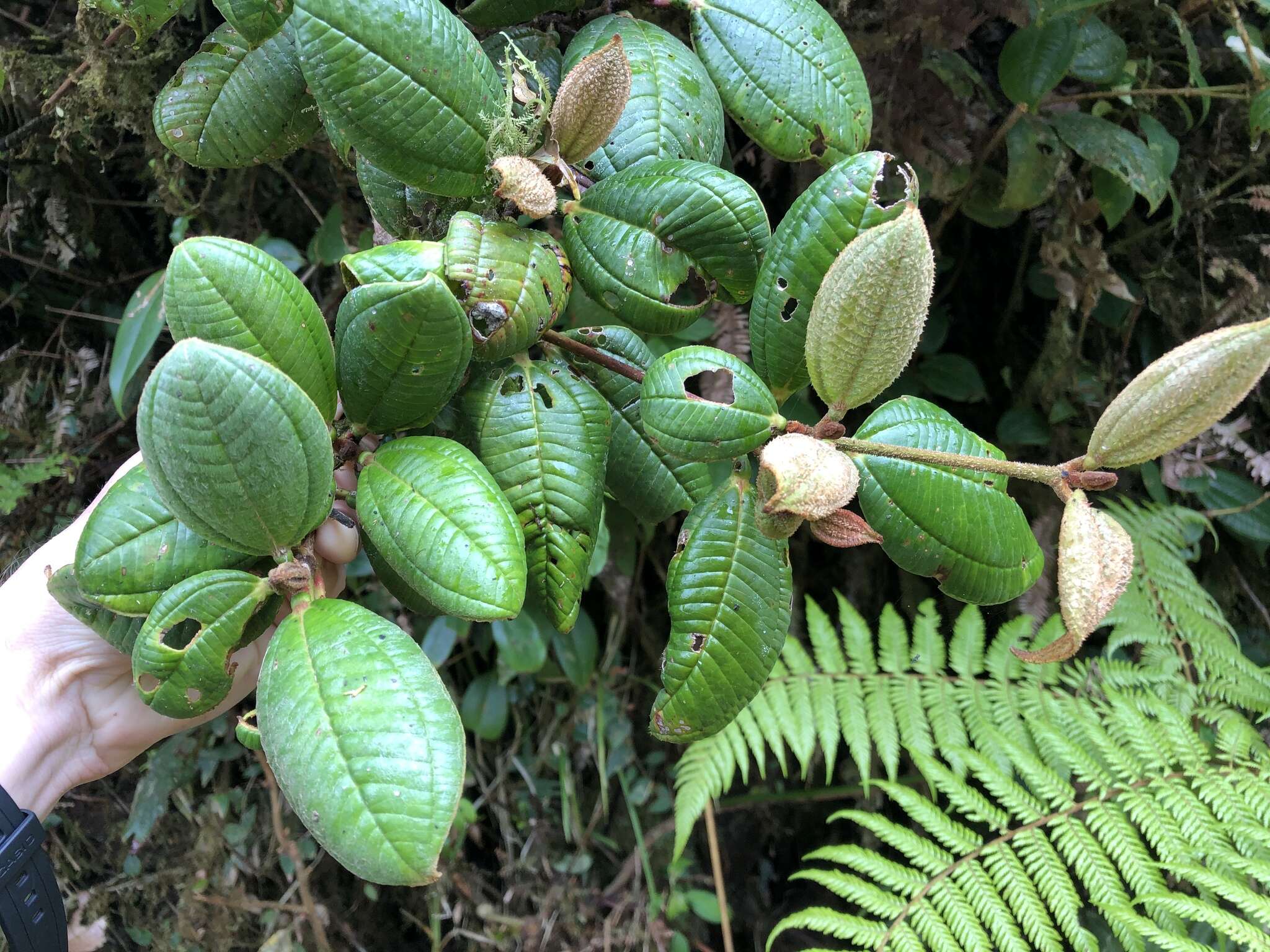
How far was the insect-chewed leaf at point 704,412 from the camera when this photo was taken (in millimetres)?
596

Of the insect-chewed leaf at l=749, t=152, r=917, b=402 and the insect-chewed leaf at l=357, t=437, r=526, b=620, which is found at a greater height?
the insect-chewed leaf at l=749, t=152, r=917, b=402

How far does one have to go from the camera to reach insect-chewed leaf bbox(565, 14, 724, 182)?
765 mm

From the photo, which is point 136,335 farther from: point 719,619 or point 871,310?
point 871,310

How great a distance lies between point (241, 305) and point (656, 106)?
0.44m

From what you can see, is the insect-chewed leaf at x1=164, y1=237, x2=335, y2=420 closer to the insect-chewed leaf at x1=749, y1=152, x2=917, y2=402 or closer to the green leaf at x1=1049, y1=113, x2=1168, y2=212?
the insect-chewed leaf at x1=749, y1=152, x2=917, y2=402

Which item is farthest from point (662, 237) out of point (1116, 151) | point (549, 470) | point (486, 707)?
point (486, 707)

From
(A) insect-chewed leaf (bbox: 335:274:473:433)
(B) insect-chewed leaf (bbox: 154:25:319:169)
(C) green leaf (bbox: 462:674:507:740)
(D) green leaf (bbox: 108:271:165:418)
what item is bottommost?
(C) green leaf (bbox: 462:674:507:740)

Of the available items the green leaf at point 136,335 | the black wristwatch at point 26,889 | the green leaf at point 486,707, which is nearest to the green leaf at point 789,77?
the green leaf at point 136,335

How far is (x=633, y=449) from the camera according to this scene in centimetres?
81

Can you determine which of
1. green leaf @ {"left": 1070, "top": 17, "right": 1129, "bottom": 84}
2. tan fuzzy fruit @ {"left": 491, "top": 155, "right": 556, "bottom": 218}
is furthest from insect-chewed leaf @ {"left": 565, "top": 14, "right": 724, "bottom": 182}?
green leaf @ {"left": 1070, "top": 17, "right": 1129, "bottom": 84}

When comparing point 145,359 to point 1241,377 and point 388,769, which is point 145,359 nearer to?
point 388,769

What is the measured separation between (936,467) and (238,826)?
1.76m

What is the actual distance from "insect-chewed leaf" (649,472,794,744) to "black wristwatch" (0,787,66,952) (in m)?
0.86

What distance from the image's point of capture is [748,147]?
132 centimetres
